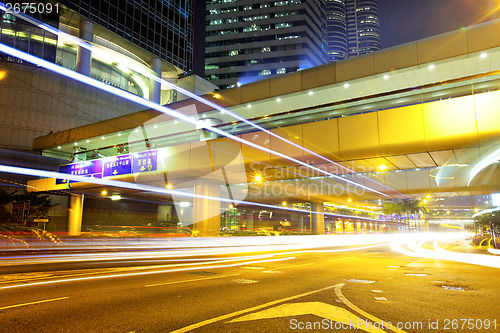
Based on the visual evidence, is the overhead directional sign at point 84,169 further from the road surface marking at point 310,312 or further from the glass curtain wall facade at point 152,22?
the glass curtain wall facade at point 152,22

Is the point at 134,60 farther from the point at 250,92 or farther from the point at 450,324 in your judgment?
the point at 450,324

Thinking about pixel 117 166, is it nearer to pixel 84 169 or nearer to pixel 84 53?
pixel 84 169

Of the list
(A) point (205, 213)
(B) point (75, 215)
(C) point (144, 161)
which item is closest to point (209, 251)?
(A) point (205, 213)

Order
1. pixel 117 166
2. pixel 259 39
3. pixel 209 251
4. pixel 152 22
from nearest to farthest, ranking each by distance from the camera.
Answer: pixel 209 251 < pixel 117 166 < pixel 152 22 < pixel 259 39

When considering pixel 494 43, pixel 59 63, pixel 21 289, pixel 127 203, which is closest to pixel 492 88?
pixel 494 43

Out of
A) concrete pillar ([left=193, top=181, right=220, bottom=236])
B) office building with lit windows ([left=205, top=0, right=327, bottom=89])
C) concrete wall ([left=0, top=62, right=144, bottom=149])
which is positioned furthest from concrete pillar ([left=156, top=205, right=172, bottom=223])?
office building with lit windows ([left=205, top=0, right=327, bottom=89])

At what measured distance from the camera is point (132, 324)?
17.0 ft

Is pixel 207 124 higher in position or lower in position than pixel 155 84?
lower

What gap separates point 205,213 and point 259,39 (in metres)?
103

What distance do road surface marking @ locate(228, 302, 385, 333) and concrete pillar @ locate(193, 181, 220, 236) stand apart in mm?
17243

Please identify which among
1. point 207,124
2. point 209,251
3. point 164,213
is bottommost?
point 209,251

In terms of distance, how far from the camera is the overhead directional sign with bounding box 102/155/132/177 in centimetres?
2525

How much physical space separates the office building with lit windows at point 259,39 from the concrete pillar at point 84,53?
64466mm

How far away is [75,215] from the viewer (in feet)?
113
